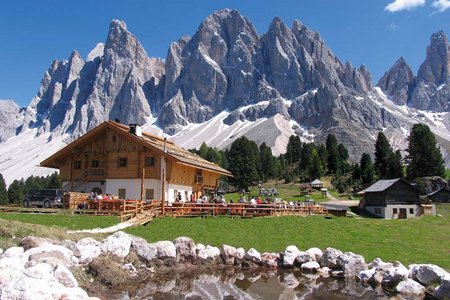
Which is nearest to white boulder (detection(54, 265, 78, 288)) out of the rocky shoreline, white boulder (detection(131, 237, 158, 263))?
the rocky shoreline

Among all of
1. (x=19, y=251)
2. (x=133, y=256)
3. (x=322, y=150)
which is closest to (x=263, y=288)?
(x=133, y=256)

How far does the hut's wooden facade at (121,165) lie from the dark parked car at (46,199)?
5.24m

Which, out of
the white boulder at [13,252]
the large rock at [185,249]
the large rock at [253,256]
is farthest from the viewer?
the large rock at [253,256]

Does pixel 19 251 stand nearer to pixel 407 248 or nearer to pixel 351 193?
pixel 407 248

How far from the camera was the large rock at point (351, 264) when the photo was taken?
20250mm

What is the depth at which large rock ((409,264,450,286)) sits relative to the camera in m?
17.6

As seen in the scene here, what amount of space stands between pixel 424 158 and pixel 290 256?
75153 millimetres

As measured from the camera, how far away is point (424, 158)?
8688cm

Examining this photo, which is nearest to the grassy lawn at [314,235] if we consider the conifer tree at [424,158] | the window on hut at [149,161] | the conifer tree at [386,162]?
the window on hut at [149,161]

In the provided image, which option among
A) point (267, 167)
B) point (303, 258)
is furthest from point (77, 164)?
point (267, 167)

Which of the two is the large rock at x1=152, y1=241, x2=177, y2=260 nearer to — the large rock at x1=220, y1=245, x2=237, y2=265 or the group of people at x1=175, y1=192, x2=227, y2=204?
the large rock at x1=220, y1=245, x2=237, y2=265

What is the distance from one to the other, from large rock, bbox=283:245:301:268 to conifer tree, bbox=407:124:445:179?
73397 millimetres

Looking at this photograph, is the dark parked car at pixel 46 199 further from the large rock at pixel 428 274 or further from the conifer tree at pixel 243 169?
the conifer tree at pixel 243 169

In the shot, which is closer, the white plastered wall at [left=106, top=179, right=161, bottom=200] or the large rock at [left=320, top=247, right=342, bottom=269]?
the large rock at [left=320, top=247, right=342, bottom=269]
